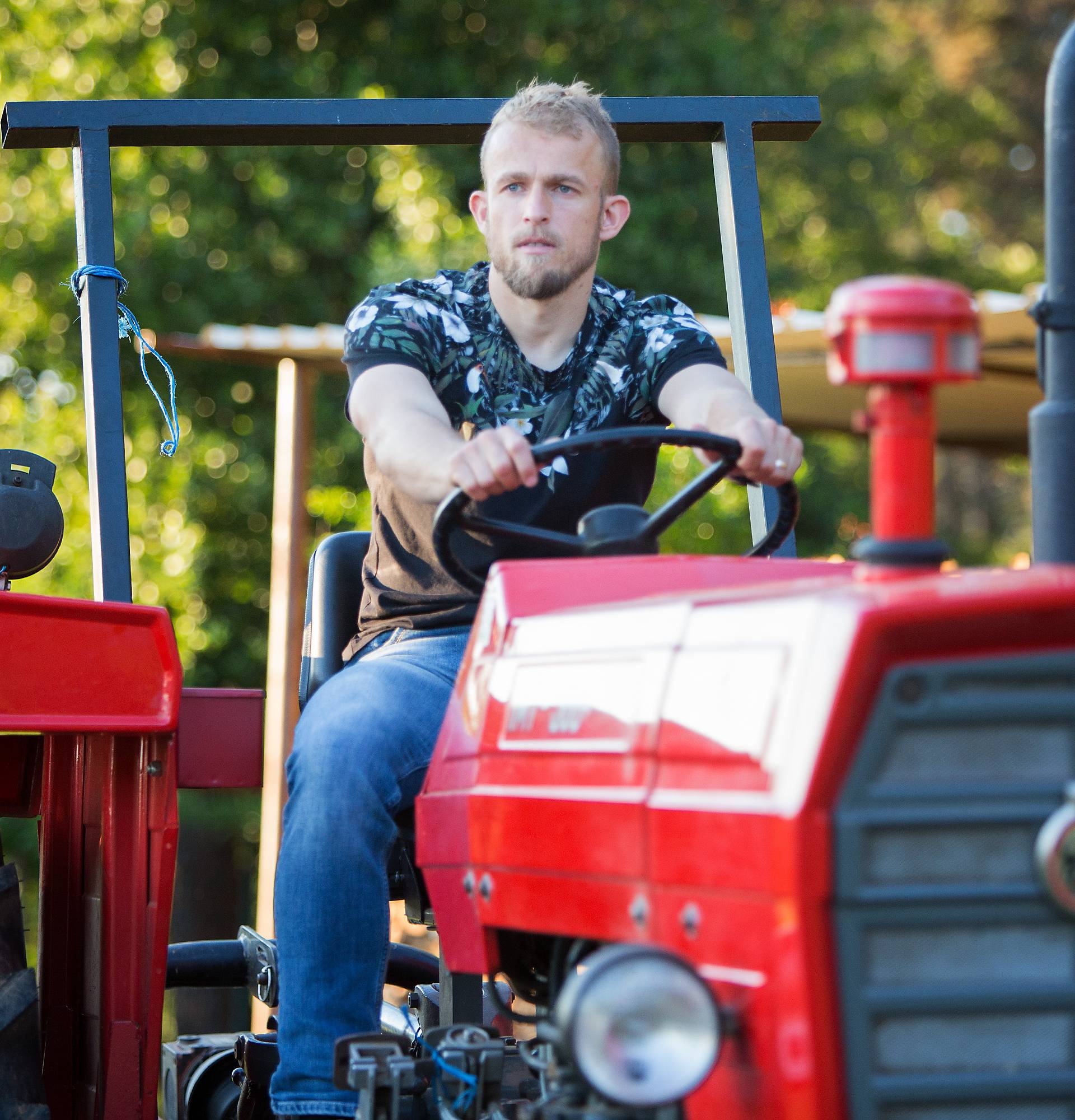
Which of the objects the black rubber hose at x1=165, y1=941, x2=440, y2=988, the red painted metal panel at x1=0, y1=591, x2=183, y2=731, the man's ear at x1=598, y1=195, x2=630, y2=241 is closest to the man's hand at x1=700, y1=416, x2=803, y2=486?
the man's ear at x1=598, y1=195, x2=630, y2=241

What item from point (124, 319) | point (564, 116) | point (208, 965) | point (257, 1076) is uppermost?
point (564, 116)

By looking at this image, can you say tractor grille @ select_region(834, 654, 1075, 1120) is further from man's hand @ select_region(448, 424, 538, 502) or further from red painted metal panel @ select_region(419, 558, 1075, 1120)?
man's hand @ select_region(448, 424, 538, 502)

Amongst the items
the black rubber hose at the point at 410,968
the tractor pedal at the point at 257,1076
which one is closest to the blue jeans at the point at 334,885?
the tractor pedal at the point at 257,1076

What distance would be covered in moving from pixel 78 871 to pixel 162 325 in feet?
29.2

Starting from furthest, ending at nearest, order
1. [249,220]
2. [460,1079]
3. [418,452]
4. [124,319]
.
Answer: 1. [249,220]
2. [124,319]
3. [418,452]
4. [460,1079]

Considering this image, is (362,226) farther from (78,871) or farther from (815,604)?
(815,604)

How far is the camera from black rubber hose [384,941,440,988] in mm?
3137

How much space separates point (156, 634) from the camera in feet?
7.25

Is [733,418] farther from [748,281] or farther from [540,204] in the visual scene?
[748,281]

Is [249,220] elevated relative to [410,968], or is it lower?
elevated

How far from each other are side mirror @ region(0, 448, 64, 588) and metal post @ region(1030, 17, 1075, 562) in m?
1.33

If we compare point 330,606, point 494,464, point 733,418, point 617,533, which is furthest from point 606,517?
point 330,606

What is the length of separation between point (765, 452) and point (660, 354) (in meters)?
0.57

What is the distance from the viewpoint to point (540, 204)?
101 inches
